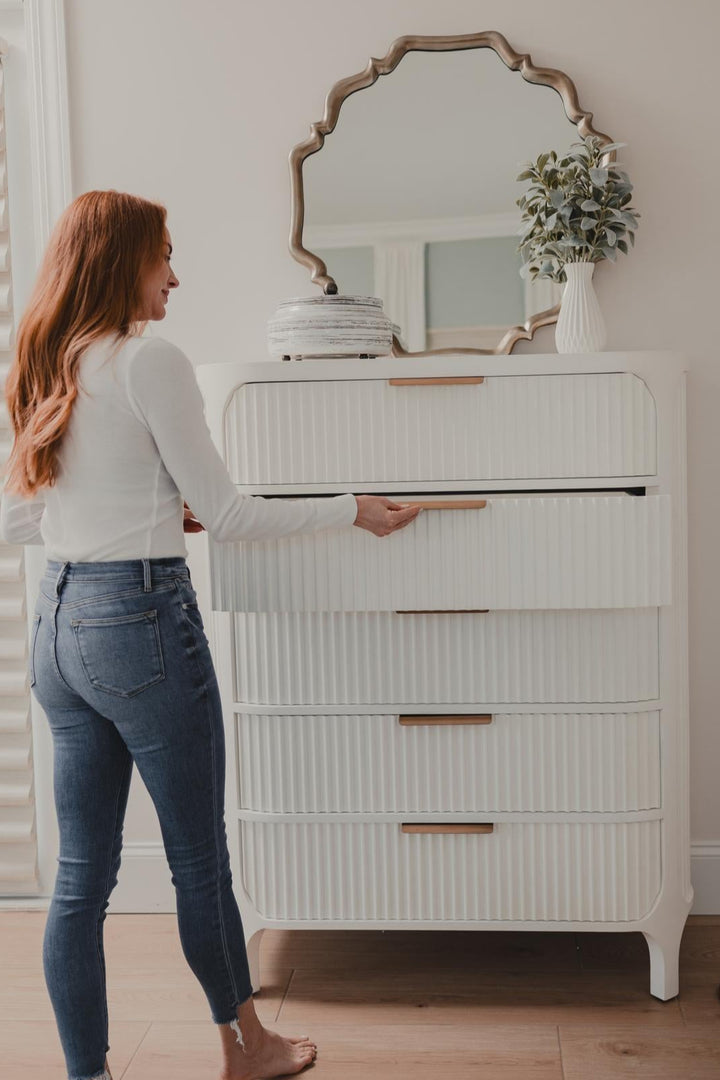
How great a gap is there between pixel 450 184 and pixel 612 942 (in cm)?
167

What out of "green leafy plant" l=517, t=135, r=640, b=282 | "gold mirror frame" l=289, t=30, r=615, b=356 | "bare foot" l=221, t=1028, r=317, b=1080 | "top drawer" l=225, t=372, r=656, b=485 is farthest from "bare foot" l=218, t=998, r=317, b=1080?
"green leafy plant" l=517, t=135, r=640, b=282

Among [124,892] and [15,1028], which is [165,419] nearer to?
[15,1028]

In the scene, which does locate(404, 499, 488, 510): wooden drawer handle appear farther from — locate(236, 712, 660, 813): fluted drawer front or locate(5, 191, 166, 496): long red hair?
locate(5, 191, 166, 496): long red hair

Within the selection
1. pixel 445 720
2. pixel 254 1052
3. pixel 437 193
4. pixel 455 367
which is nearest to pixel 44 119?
pixel 437 193

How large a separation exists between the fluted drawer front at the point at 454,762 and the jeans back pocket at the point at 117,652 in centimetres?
52

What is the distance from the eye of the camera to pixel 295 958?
207 centimetres

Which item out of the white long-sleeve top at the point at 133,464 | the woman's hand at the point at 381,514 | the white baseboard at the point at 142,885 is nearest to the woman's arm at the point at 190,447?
the white long-sleeve top at the point at 133,464

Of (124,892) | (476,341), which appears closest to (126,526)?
(476,341)

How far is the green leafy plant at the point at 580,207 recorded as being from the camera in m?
1.97

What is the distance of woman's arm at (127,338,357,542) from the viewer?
1334 mm

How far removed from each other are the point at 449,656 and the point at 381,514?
0.33 metres

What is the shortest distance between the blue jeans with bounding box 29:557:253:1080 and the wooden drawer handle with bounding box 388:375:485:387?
21.9 inches

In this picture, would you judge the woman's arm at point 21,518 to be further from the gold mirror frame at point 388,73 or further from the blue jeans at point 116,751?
the gold mirror frame at point 388,73

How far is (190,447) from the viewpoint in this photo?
137 cm
